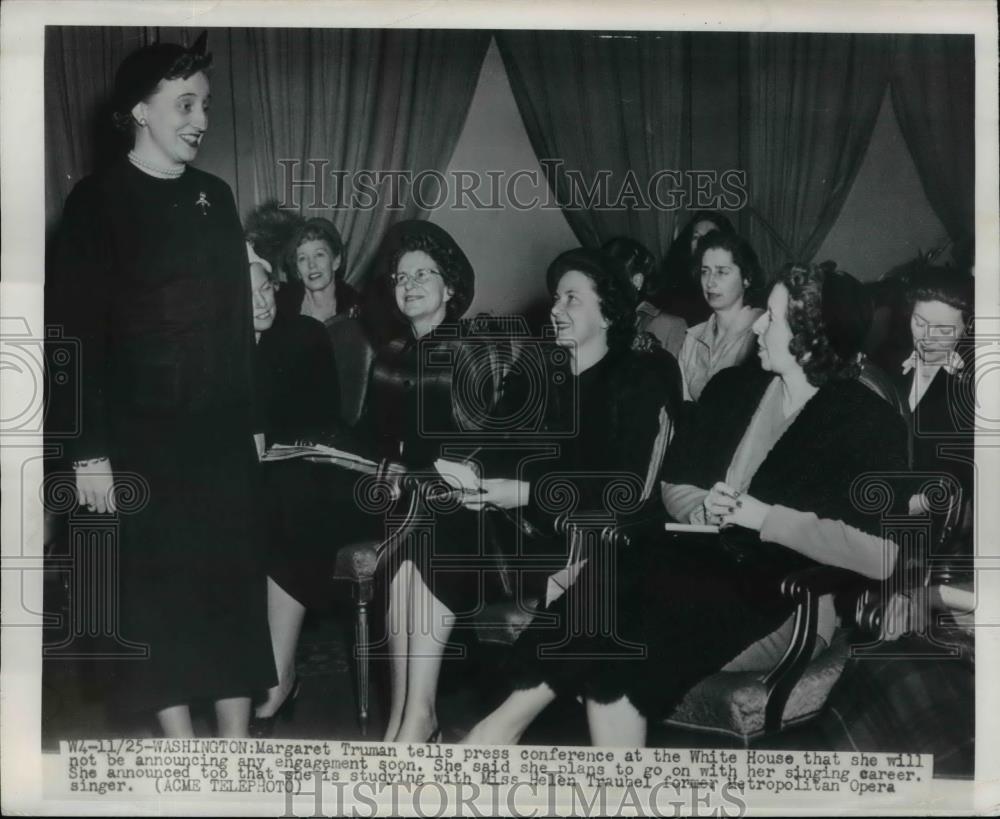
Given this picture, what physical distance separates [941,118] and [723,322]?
1.12 m

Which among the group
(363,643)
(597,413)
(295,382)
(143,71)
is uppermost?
(143,71)

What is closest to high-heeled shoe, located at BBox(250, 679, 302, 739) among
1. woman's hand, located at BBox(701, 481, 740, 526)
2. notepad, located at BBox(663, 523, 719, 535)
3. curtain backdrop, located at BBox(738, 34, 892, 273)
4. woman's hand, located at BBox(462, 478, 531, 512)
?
woman's hand, located at BBox(462, 478, 531, 512)

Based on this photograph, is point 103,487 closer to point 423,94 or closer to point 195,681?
point 195,681

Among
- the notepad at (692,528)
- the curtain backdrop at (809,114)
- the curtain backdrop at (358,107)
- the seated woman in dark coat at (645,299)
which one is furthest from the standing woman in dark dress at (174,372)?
the curtain backdrop at (809,114)

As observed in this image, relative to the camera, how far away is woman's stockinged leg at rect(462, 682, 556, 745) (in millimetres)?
3793

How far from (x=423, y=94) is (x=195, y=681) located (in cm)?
234

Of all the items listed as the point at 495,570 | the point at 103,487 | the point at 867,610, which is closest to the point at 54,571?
the point at 103,487

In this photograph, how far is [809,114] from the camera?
3793 mm

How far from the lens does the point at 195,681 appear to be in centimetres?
382

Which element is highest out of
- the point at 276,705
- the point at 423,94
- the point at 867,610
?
the point at 423,94

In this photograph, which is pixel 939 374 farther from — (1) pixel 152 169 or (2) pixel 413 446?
(1) pixel 152 169

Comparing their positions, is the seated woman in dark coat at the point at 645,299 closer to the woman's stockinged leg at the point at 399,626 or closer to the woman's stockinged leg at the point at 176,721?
the woman's stockinged leg at the point at 399,626

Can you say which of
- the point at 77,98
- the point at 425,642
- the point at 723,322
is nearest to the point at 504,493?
the point at 425,642

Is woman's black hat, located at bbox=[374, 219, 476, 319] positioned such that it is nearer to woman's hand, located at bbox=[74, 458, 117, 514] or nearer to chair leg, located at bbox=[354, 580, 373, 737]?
chair leg, located at bbox=[354, 580, 373, 737]
